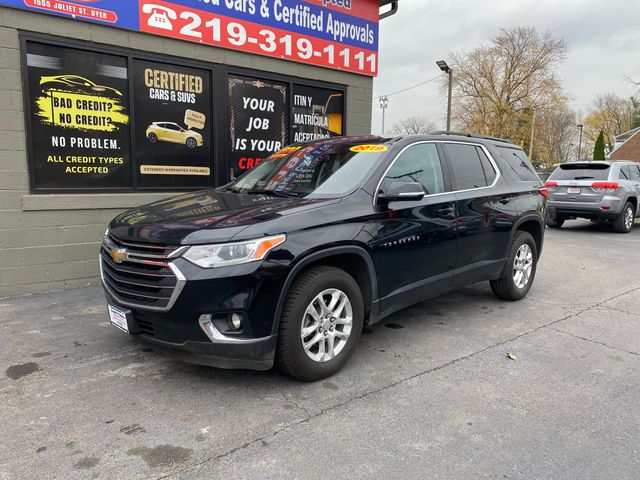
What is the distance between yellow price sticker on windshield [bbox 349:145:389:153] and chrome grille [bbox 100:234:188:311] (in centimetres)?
187

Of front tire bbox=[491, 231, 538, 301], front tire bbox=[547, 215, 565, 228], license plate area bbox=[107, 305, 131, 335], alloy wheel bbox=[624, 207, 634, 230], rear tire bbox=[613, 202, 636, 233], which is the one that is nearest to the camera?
license plate area bbox=[107, 305, 131, 335]

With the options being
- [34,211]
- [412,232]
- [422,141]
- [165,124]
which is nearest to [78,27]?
[165,124]

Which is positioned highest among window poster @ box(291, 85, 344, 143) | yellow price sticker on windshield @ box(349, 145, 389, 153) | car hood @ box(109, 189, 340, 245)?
window poster @ box(291, 85, 344, 143)

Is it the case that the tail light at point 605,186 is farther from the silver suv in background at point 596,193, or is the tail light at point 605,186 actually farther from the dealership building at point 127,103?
the dealership building at point 127,103

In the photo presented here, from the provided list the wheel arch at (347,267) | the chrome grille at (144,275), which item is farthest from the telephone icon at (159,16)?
the wheel arch at (347,267)

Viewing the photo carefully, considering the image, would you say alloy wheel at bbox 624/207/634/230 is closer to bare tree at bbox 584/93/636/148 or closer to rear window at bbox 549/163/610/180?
rear window at bbox 549/163/610/180

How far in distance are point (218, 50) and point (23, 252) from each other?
3.75 metres

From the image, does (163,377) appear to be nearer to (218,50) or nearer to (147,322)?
(147,322)

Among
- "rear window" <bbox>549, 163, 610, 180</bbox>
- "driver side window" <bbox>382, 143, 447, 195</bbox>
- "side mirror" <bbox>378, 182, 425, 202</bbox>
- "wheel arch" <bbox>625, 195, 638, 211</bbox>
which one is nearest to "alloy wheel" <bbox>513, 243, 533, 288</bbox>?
"driver side window" <bbox>382, 143, 447, 195</bbox>

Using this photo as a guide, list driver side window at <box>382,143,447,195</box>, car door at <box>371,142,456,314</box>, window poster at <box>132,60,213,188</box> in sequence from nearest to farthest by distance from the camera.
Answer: car door at <box>371,142,456,314</box>
driver side window at <box>382,143,447,195</box>
window poster at <box>132,60,213,188</box>

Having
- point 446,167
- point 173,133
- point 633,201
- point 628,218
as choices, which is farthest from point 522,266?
point 633,201

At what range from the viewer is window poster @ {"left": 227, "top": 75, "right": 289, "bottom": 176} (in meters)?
Result: 7.39

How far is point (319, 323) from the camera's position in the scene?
3.41 metres

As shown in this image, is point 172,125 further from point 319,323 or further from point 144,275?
point 319,323
